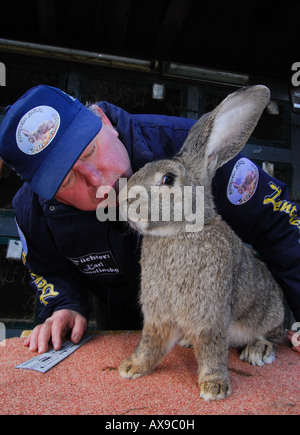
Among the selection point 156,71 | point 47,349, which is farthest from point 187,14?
point 47,349

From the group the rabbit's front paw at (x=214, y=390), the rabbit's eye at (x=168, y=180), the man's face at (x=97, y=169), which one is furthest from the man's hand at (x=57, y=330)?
the rabbit's eye at (x=168, y=180)

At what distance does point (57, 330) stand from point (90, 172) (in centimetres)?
68

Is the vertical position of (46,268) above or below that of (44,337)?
above

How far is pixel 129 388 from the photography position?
1.10 metres

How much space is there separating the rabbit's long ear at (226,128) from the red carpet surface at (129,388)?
0.73 meters

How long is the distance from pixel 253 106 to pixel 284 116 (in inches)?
Answer: 98.3

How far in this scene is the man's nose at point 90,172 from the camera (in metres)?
1.41

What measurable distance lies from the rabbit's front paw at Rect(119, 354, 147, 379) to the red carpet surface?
0.07 feet

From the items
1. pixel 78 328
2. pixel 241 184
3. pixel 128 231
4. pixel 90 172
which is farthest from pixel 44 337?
pixel 241 184

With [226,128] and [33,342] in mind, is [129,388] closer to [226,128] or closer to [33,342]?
[33,342]

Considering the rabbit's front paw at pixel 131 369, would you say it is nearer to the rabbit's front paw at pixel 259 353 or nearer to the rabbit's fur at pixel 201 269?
the rabbit's fur at pixel 201 269
